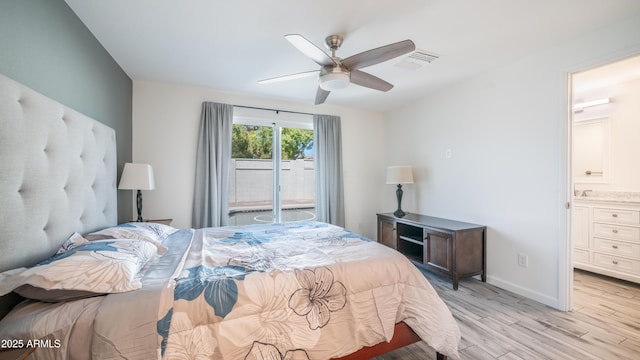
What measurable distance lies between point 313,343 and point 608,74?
4299 mm

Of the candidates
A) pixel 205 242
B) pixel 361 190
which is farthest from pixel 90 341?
pixel 361 190

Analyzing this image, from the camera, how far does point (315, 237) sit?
7.54ft

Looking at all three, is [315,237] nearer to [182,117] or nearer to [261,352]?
A: [261,352]

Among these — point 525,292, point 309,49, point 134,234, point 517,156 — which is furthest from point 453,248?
point 134,234

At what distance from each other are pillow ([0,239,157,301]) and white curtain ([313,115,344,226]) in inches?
115

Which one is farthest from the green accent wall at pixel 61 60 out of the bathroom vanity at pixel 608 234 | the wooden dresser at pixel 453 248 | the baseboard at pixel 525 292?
the bathroom vanity at pixel 608 234

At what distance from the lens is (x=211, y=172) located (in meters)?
3.47

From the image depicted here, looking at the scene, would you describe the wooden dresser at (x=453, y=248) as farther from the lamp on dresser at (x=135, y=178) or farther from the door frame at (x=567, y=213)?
the lamp on dresser at (x=135, y=178)

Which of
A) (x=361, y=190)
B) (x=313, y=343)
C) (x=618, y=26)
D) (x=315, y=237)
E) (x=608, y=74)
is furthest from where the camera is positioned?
(x=361, y=190)

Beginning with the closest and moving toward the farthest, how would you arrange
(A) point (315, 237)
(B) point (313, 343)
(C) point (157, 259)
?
1. (B) point (313, 343)
2. (C) point (157, 259)
3. (A) point (315, 237)

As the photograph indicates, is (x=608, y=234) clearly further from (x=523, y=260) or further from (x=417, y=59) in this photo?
(x=417, y=59)

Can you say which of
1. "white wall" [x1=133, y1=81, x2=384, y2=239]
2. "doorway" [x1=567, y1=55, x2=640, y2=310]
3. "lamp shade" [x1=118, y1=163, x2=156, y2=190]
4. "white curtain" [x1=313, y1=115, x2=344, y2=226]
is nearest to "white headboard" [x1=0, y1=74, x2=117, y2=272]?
"lamp shade" [x1=118, y1=163, x2=156, y2=190]

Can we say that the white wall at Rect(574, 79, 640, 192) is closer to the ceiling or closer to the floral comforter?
the ceiling

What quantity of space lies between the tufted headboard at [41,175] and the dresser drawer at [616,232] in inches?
207
